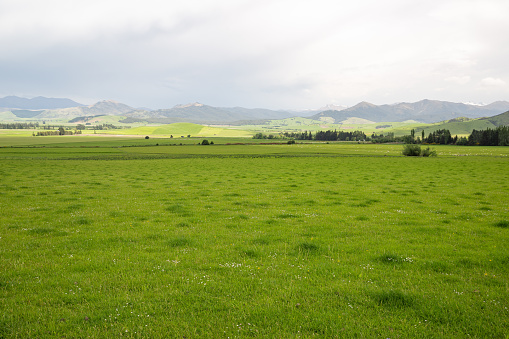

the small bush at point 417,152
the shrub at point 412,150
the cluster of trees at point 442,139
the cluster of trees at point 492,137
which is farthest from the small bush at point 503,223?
the cluster of trees at point 442,139

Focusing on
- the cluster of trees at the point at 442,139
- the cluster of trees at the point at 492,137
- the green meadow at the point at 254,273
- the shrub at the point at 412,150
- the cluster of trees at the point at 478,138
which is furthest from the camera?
the cluster of trees at the point at 442,139

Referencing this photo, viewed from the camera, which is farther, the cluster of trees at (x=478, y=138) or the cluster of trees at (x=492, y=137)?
the cluster of trees at (x=478, y=138)

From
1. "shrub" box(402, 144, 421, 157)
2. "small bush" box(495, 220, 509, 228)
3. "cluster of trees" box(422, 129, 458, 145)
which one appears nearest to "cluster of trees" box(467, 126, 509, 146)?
"cluster of trees" box(422, 129, 458, 145)

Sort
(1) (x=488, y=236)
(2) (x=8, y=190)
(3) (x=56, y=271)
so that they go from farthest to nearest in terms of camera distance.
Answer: (2) (x=8, y=190) < (1) (x=488, y=236) < (3) (x=56, y=271)

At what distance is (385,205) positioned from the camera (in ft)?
65.6

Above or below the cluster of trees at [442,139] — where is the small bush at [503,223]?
below

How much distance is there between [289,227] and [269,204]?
6371 mm

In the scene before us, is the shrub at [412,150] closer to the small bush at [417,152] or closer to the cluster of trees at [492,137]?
the small bush at [417,152]

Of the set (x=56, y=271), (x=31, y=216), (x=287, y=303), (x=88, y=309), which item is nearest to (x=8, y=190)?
(x=31, y=216)

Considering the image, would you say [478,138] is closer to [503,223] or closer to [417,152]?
[417,152]

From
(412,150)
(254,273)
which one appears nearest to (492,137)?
(412,150)

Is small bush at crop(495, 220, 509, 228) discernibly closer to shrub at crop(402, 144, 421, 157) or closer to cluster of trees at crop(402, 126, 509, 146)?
shrub at crop(402, 144, 421, 157)

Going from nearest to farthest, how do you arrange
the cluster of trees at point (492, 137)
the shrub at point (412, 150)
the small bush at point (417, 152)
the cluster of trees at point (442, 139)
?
the small bush at point (417, 152), the shrub at point (412, 150), the cluster of trees at point (492, 137), the cluster of trees at point (442, 139)

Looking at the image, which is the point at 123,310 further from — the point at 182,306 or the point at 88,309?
the point at 182,306
